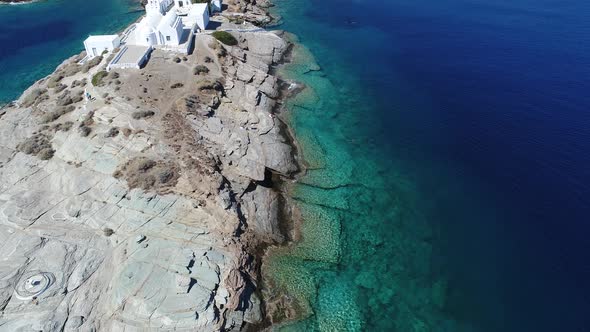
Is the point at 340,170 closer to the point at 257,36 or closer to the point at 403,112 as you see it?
the point at 403,112

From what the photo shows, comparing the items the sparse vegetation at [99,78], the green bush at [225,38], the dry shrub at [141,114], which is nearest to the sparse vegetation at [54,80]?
the sparse vegetation at [99,78]

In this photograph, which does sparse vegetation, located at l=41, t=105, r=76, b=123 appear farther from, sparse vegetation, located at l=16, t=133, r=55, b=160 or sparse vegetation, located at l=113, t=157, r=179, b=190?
sparse vegetation, located at l=113, t=157, r=179, b=190

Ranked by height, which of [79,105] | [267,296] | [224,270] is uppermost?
[79,105]

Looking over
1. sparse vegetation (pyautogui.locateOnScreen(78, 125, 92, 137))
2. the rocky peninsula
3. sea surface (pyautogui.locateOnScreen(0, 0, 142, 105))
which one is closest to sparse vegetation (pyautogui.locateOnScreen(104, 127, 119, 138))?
the rocky peninsula

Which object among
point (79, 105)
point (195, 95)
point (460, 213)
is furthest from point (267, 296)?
point (79, 105)

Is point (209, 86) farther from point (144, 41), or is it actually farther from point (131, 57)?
point (144, 41)

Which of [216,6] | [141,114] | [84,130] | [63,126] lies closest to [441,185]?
[141,114]

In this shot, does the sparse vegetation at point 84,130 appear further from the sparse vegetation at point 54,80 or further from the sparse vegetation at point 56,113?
the sparse vegetation at point 54,80
